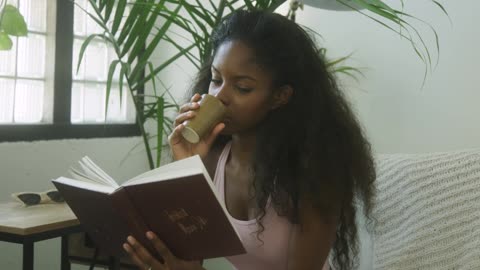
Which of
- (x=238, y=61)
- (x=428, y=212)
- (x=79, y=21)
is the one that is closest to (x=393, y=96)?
(x=428, y=212)

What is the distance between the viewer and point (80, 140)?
7.11 feet

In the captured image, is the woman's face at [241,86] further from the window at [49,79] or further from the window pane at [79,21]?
the window pane at [79,21]

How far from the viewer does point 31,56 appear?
203 centimetres

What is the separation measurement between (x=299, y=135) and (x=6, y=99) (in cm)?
134

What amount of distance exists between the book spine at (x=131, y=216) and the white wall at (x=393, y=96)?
1.17m

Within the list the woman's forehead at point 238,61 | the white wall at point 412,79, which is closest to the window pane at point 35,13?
the white wall at point 412,79

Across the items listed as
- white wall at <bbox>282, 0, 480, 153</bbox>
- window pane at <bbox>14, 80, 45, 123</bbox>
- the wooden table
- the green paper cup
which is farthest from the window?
the green paper cup

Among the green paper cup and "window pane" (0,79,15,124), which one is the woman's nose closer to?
the green paper cup

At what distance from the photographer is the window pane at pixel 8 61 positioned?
6.27ft

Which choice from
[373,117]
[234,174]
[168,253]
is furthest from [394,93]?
[168,253]

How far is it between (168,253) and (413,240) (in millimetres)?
698

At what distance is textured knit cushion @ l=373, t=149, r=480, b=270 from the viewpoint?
120cm

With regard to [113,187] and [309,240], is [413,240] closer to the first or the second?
[309,240]

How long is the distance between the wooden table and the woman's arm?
2.06ft
